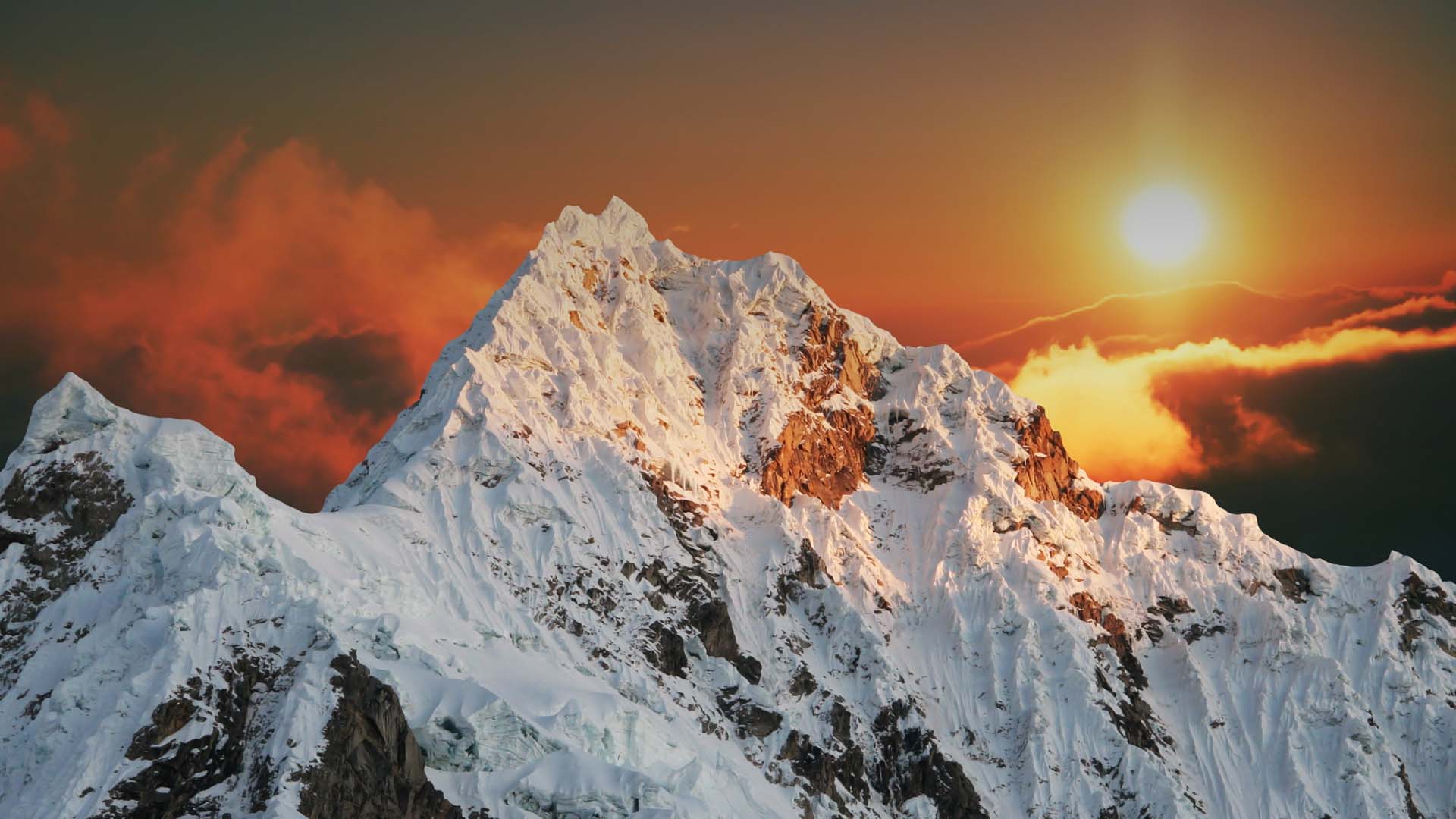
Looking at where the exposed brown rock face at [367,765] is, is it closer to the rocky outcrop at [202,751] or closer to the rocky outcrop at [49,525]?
the rocky outcrop at [202,751]

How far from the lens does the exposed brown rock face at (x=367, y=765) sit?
569 ft

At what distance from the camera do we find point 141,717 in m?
172

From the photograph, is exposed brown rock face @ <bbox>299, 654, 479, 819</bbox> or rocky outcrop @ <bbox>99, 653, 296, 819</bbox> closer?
rocky outcrop @ <bbox>99, 653, 296, 819</bbox>

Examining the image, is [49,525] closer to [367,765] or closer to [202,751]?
[202,751]

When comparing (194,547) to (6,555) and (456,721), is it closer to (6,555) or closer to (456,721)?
(6,555)

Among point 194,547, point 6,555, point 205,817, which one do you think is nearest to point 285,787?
point 205,817

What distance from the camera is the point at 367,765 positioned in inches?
6998

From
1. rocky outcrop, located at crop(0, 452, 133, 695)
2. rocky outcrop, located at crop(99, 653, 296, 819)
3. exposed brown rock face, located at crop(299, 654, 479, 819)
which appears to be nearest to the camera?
rocky outcrop, located at crop(99, 653, 296, 819)

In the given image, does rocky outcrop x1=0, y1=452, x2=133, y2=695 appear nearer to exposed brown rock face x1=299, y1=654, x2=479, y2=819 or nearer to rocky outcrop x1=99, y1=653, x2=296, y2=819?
rocky outcrop x1=99, y1=653, x2=296, y2=819

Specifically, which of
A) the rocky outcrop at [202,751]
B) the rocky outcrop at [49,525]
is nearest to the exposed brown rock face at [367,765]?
the rocky outcrop at [202,751]

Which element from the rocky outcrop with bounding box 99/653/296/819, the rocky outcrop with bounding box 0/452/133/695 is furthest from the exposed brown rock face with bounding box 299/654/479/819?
the rocky outcrop with bounding box 0/452/133/695

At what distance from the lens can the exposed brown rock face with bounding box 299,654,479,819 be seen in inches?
6831

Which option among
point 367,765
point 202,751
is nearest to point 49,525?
point 202,751

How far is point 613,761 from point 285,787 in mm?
42522
